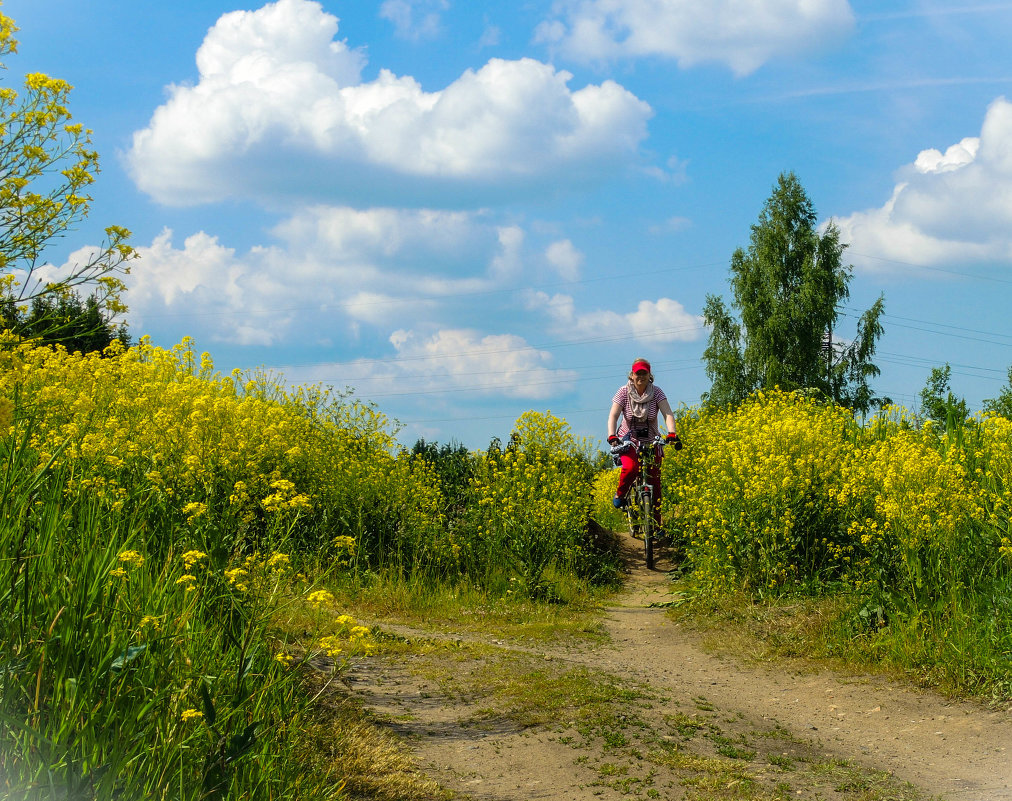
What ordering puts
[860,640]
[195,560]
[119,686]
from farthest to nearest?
[860,640]
[195,560]
[119,686]

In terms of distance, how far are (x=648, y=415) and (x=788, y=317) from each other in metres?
26.7

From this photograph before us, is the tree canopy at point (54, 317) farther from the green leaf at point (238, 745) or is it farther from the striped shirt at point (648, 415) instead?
the striped shirt at point (648, 415)

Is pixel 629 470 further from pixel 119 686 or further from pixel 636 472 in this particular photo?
pixel 119 686

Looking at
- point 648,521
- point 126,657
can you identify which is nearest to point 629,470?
point 648,521

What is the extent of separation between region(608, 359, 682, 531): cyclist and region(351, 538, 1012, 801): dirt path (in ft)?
13.3

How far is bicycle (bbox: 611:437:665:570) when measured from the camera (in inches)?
417

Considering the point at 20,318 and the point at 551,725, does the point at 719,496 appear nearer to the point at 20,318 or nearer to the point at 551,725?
the point at 551,725

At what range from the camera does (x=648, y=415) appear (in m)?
11.0

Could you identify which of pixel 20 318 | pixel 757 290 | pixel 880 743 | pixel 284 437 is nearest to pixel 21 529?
pixel 20 318

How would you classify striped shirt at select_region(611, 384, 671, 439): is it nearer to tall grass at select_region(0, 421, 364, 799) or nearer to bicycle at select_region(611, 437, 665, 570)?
bicycle at select_region(611, 437, 665, 570)

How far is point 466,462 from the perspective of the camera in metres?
12.6

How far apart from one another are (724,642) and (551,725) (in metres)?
2.84

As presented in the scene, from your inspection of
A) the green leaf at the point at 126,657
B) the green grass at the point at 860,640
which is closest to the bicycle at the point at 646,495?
the green grass at the point at 860,640

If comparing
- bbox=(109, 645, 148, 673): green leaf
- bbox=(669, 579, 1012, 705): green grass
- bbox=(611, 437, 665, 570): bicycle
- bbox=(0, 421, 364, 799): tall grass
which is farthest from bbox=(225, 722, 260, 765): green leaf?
bbox=(611, 437, 665, 570): bicycle
